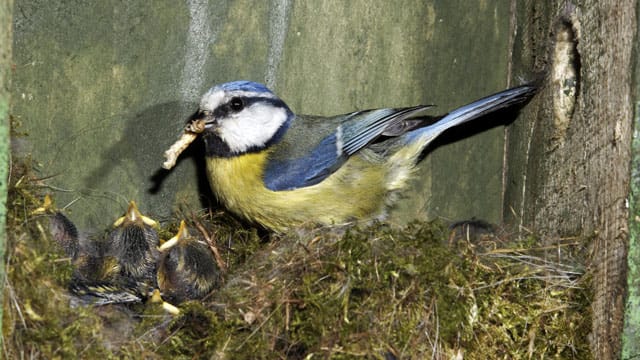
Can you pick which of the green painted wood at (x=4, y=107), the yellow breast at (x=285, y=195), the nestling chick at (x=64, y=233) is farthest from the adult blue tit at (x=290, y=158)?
the green painted wood at (x=4, y=107)

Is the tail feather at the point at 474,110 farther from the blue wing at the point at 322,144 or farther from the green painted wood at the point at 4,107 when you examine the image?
the green painted wood at the point at 4,107

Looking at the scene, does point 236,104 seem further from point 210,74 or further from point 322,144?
point 322,144

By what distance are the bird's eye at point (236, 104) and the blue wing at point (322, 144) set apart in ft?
0.63

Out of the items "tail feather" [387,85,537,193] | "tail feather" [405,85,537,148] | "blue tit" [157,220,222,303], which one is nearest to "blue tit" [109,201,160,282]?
"blue tit" [157,220,222,303]

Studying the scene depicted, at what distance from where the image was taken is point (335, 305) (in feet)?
8.10

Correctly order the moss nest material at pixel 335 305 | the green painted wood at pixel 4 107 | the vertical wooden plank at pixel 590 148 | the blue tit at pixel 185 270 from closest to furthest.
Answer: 1. the green painted wood at pixel 4 107
2. the moss nest material at pixel 335 305
3. the vertical wooden plank at pixel 590 148
4. the blue tit at pixel 185 270

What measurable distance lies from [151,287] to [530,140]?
53.7 inches

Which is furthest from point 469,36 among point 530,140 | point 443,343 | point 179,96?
point 443,343

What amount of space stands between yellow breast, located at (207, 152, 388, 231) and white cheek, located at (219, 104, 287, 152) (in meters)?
0.04

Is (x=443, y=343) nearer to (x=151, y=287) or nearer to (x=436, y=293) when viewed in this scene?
(x=436, y=293)

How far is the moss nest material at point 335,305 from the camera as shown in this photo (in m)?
2.35

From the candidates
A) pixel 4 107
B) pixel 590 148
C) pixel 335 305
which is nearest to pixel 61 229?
pixel 4 107

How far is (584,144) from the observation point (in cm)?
287

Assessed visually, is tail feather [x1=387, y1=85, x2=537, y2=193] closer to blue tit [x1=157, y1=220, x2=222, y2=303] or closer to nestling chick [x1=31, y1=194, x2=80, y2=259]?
blue tit [x1=157, y1=220, x2=222, y2=303]
